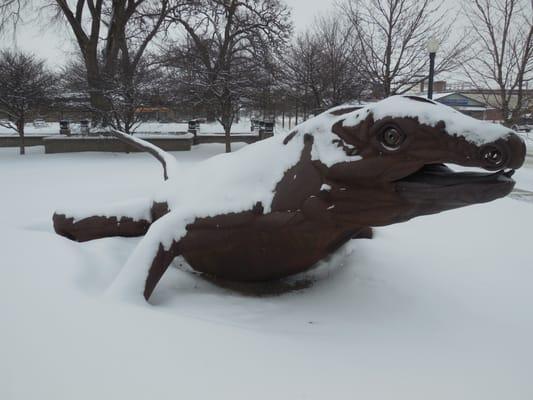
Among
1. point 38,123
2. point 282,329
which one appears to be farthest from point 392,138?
point 38,123

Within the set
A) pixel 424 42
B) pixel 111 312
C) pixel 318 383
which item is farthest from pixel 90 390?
pixel 424 42

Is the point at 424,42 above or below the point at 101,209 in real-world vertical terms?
above

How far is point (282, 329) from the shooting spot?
9.34 ft

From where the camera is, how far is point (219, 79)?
16078mm

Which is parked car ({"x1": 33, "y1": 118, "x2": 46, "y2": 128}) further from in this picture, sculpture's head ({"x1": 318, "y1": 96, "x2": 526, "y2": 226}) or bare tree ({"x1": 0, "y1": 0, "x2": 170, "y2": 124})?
sculpture's head ({"x1": 318, "y1": 96, "x2": 526, "y2": 226})

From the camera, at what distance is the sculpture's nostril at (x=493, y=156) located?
2.40 metres

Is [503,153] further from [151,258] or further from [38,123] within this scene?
[38,123]

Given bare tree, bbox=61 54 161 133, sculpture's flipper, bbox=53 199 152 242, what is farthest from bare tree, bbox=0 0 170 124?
sculpture's flipper, bbox=53 199 152 242

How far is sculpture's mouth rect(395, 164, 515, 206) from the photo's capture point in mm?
2516

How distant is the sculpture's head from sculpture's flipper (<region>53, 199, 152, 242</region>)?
233 centimetres

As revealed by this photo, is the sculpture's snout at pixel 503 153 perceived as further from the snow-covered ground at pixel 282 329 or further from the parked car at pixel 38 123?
the parked car at pixel 38 123

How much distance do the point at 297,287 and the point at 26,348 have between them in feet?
7.36

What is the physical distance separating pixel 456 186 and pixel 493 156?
0.28m

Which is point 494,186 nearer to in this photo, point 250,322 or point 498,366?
point 498,366
